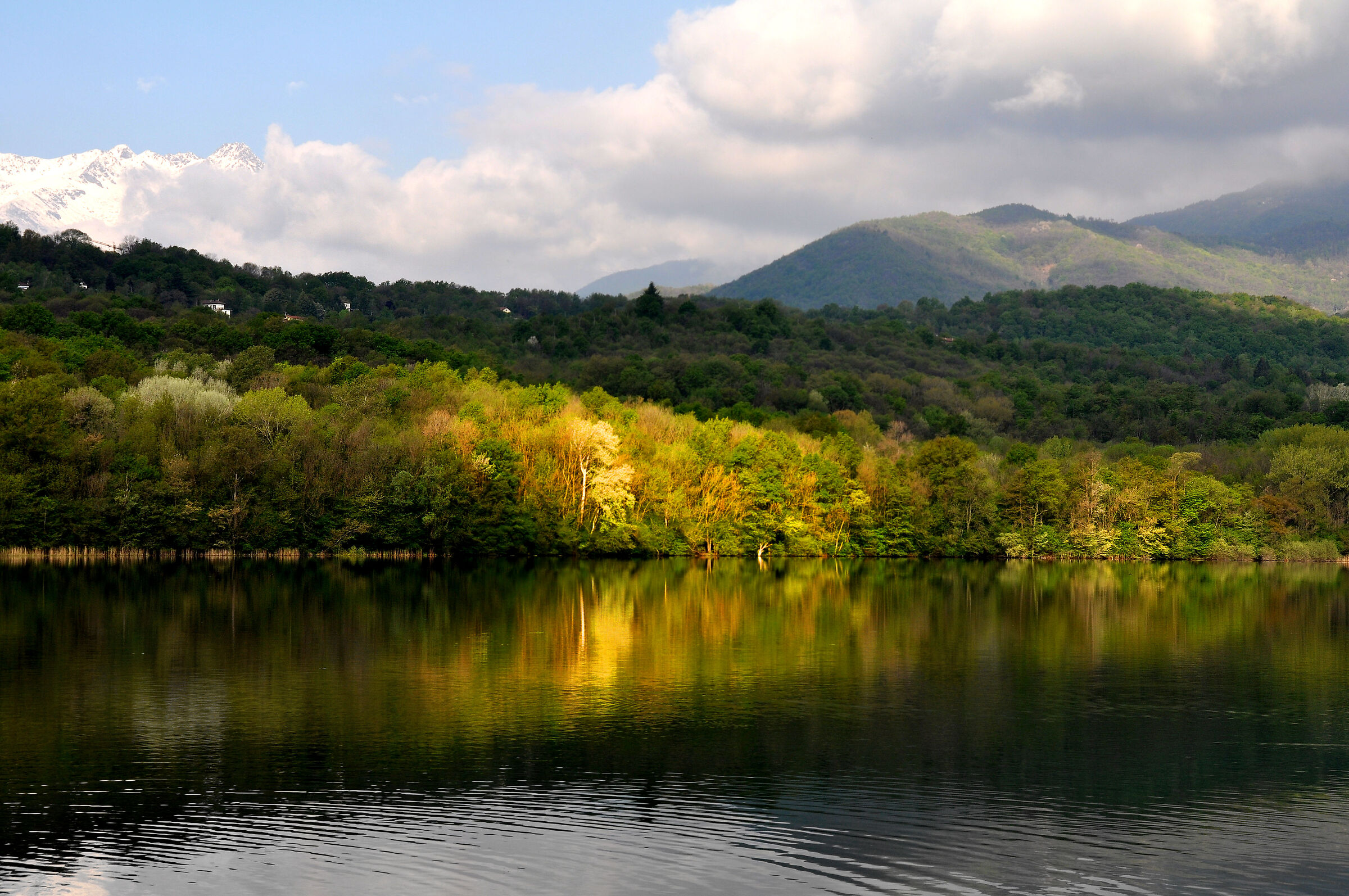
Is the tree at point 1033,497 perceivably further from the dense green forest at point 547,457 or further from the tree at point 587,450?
the tree at point 587,450

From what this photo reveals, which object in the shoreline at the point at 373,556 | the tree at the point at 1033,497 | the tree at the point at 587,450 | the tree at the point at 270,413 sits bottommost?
the shoreline at the point at 373,556

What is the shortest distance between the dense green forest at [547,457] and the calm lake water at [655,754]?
32.5 m

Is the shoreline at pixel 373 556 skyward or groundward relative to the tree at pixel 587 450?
groundward

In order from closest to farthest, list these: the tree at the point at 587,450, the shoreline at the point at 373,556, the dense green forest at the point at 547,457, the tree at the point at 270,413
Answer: the shoreline at the point at 373,556 < the dense green forest at the point at 547,457 < the tree at the point at 270,413 < the tree at the point at 587,450

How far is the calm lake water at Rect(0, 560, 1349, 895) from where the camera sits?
57.4 feet

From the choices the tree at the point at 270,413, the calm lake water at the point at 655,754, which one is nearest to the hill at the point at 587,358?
the tree at the point at 270,413

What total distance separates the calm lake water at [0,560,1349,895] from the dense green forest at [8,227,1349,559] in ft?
107

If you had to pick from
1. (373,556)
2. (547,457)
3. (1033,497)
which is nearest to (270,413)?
(373,556)

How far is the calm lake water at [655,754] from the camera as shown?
17.5 m

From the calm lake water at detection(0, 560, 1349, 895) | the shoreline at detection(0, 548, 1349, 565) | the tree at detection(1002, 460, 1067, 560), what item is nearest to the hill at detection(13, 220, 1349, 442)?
the shoreline at detection(0, 548, 1349, 565)

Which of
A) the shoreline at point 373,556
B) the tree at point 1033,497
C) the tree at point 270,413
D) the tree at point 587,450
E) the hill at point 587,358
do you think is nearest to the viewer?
the shoreline at point 373,556

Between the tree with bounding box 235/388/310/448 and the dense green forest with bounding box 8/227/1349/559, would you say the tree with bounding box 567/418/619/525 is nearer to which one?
the dense green forest with bounding box 8/227/1349/559

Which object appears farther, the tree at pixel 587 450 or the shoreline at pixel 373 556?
the tree at pixel 587 450

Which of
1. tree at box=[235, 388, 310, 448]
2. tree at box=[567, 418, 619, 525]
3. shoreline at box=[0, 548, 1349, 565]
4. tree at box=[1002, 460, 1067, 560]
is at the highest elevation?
tree at box=[235, 388, 310, 448]
